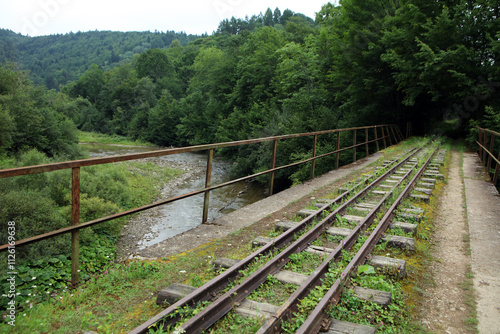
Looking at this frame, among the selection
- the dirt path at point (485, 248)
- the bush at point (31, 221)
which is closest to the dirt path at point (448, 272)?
the dirt path at point (485, 248)

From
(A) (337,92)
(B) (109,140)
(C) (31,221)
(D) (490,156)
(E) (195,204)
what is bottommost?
(B) (109,140)

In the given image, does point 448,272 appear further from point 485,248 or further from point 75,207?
point 75,207

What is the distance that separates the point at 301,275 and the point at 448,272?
5.85 ft

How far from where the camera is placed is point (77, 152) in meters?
26.9

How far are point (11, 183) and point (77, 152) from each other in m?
16.5

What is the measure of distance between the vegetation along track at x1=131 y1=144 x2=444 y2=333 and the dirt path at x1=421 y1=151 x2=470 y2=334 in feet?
1.19

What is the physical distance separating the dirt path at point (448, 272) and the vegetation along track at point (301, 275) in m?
0.36

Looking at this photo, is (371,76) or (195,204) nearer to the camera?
(195,204)

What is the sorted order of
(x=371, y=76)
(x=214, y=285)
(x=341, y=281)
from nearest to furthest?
(x=214, y=285)
(x=341, y=281)
(x=371, y=76)

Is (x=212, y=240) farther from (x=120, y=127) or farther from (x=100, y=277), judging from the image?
(x=120, y=127)

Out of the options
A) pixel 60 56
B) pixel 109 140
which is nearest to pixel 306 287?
pixel 109 140

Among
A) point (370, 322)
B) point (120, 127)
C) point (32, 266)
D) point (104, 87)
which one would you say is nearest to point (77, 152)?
point (32, 266)

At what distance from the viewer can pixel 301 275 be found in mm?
3330

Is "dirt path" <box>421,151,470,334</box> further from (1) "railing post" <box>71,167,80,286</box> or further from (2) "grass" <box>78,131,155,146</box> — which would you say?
(2) "grass" <box>78,131,155,146</box>
